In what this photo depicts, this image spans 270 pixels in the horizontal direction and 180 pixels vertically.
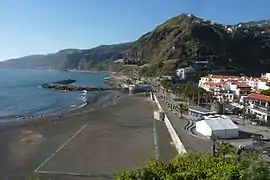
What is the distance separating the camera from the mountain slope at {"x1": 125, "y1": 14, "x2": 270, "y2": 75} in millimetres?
135375

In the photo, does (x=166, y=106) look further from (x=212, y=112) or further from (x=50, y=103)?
(x=50, y=103)

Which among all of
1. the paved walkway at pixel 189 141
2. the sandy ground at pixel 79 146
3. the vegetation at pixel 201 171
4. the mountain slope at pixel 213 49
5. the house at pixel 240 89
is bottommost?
the sandy ground at pixel 79 146

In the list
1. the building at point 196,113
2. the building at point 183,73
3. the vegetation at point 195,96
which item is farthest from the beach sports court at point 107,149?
the building at point 183,73

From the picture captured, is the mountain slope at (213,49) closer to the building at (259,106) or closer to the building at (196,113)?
the building at (259,106)

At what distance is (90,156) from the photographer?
97.3 ft

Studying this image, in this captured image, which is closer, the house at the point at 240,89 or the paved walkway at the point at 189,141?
the paved walkway at the point at 189,141

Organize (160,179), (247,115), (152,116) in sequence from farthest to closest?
(152,116) → (247,115) → (160,179)

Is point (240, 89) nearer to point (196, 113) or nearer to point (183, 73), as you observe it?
point (196, 113)

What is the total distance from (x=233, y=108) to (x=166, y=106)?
9.91 m

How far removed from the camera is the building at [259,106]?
143 ft

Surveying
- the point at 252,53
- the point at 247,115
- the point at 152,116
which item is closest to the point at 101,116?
the point at 152,116

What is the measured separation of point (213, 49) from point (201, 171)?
133 meters

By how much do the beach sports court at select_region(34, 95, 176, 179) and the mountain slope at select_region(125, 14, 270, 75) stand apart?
3375 inches

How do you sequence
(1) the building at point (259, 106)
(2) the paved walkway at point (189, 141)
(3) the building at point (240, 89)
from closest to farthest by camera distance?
(2) the paved walkway at point (189, 141)
(1) the building at point (259, 106)
(3) the building at point (240, 89)
